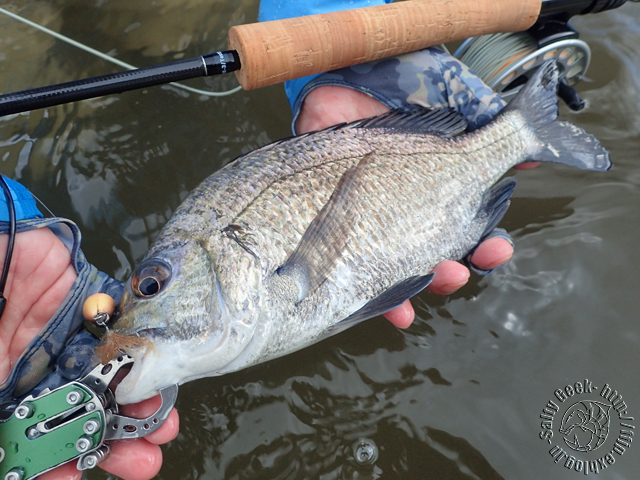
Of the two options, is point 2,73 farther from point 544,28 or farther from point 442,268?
point 544,28

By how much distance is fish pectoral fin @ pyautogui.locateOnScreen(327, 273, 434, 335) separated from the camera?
1.85 metres

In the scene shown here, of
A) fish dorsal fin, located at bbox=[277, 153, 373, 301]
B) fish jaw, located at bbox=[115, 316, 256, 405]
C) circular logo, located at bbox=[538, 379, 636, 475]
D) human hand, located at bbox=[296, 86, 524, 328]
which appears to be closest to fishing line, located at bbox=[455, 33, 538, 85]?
human hand, located at bbox=[296, 86, 524, 328]

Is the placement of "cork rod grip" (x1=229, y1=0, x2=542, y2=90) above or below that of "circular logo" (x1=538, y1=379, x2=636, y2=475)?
above

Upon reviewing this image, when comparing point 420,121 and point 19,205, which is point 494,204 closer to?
point 420,121

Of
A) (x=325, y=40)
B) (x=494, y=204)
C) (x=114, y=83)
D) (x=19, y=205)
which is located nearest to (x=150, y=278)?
(x=114, y=83)

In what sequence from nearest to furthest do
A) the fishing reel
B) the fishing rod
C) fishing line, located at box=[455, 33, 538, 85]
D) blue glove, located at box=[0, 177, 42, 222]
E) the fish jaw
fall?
the fish jaw, the fishing rod, blue glove, located at box=[0, 177, 42, 222], the fishing reel, fishing line, located at box=[455, 33, 538, 85]

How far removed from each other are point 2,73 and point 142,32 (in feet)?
3.29

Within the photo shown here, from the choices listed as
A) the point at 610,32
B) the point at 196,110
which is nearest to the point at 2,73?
the point at 196,110

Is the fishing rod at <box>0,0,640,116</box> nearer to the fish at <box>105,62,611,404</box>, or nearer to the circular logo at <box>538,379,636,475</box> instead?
the fish at <box>105,62,611,404</box>

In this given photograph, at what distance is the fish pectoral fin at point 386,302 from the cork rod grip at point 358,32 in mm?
1146

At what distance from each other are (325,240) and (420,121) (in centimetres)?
92

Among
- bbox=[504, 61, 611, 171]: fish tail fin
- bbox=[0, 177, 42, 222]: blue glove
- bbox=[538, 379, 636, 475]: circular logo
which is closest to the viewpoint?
bbox=[0, 177, 42, 222]: blue glove

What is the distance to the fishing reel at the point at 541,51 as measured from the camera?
2.62 meters

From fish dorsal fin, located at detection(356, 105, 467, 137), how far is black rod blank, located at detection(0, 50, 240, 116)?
0.68 meters
